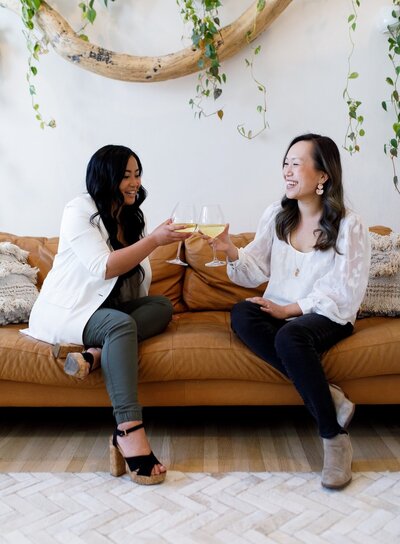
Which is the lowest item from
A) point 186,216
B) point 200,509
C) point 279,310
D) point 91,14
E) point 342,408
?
point 200,509

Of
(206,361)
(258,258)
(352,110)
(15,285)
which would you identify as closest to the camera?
(206,361)

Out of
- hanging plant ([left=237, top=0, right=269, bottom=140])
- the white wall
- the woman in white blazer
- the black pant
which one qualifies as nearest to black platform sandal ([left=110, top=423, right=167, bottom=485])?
the woman in white blazer

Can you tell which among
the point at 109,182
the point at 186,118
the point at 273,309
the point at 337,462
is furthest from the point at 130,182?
the point at 337,462

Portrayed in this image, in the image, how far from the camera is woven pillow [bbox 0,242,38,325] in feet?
7.65

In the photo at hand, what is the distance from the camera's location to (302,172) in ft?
6.86

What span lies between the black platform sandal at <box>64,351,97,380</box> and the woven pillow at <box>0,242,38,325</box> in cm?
52

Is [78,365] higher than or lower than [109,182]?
lower

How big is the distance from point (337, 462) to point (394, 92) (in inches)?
68.2

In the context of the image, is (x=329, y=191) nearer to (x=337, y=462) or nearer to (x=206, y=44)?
(x=337, y=462)

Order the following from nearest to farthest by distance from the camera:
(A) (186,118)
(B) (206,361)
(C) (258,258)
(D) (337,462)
Result: (D) (337,462) < (B) (206,361) < (C) (258,258) < (A) (186,118)

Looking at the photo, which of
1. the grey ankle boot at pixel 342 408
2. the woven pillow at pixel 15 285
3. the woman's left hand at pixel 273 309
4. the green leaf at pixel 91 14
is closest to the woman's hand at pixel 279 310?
the woman's left hand at pixel 273 309

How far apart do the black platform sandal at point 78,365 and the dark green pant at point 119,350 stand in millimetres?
47

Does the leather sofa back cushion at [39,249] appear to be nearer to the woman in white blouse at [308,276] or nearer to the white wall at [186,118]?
the white wall at [186,118]

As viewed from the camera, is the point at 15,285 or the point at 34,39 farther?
the point at 34,39
